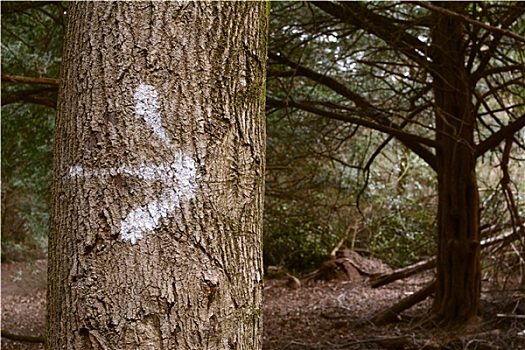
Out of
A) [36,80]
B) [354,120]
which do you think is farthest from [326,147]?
[36,80]

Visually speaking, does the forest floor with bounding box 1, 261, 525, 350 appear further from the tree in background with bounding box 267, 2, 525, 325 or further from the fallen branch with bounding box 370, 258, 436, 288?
the tree in background with bounding box 267, 2, 525, 325

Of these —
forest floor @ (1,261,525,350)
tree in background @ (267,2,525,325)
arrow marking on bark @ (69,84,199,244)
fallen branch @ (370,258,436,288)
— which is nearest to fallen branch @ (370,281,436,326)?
forest floor @ (1,261,525,350)

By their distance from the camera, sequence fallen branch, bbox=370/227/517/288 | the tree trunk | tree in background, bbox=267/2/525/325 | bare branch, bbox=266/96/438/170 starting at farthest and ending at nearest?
fallen branch, bbox=370/227/517/288 → the tree trunk → tree in background, bbox=267/2/525/325 → bare branch, bbox=266/96/438/170

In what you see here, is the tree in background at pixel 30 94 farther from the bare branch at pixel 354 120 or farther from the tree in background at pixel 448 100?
the tree in background at pixel 448 100

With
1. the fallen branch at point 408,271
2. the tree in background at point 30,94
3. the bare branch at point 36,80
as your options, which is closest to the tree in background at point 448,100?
the fallen branch at point 408,271

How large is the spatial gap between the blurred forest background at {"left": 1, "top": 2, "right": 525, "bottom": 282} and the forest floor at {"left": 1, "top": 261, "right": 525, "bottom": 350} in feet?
2.08

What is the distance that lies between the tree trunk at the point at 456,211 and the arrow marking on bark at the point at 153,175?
5653 millimetres

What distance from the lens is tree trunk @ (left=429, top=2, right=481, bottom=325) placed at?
6.71 meters

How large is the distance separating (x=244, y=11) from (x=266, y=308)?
8.65 meters

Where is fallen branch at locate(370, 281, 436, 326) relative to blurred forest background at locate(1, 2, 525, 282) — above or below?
below

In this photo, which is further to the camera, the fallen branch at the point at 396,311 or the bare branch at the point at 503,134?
the fallen branch at the point at 396,311

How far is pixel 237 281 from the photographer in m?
1.47

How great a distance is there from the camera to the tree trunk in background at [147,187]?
1.37 m

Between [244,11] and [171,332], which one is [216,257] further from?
[244,11]
